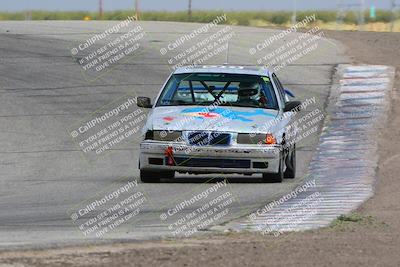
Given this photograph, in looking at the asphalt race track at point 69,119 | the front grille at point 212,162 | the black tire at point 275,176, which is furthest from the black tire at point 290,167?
the front grille at point 212,162

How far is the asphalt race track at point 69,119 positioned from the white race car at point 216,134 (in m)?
0.25

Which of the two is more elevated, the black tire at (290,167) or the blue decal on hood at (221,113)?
the blue decal on hood at (221,113)

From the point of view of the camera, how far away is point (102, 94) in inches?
996

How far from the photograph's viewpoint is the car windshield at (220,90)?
15.4m

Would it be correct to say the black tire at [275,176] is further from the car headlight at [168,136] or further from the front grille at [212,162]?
the car headlight at [168,136]

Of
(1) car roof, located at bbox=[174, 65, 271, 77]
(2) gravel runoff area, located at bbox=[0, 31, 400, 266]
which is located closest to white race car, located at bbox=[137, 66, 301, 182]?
(1) car roof, located at bbox=[174, 65, 271, 77]

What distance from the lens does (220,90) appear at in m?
15.6

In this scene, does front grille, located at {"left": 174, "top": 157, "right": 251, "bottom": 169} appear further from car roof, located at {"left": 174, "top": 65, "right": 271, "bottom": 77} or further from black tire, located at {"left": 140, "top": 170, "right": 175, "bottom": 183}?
car roof, located at {"left": 174, "top": 65, "right": 271, "bottom": 77}

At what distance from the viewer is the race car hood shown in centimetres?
1456

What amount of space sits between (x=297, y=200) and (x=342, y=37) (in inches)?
943

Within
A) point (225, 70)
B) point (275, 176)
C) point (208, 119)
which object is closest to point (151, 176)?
point (208, 119)

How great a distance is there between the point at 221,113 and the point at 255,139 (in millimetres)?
604

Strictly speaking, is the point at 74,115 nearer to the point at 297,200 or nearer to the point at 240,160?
the point at 240,160

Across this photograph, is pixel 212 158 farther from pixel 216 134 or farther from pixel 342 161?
pixel 342 161
